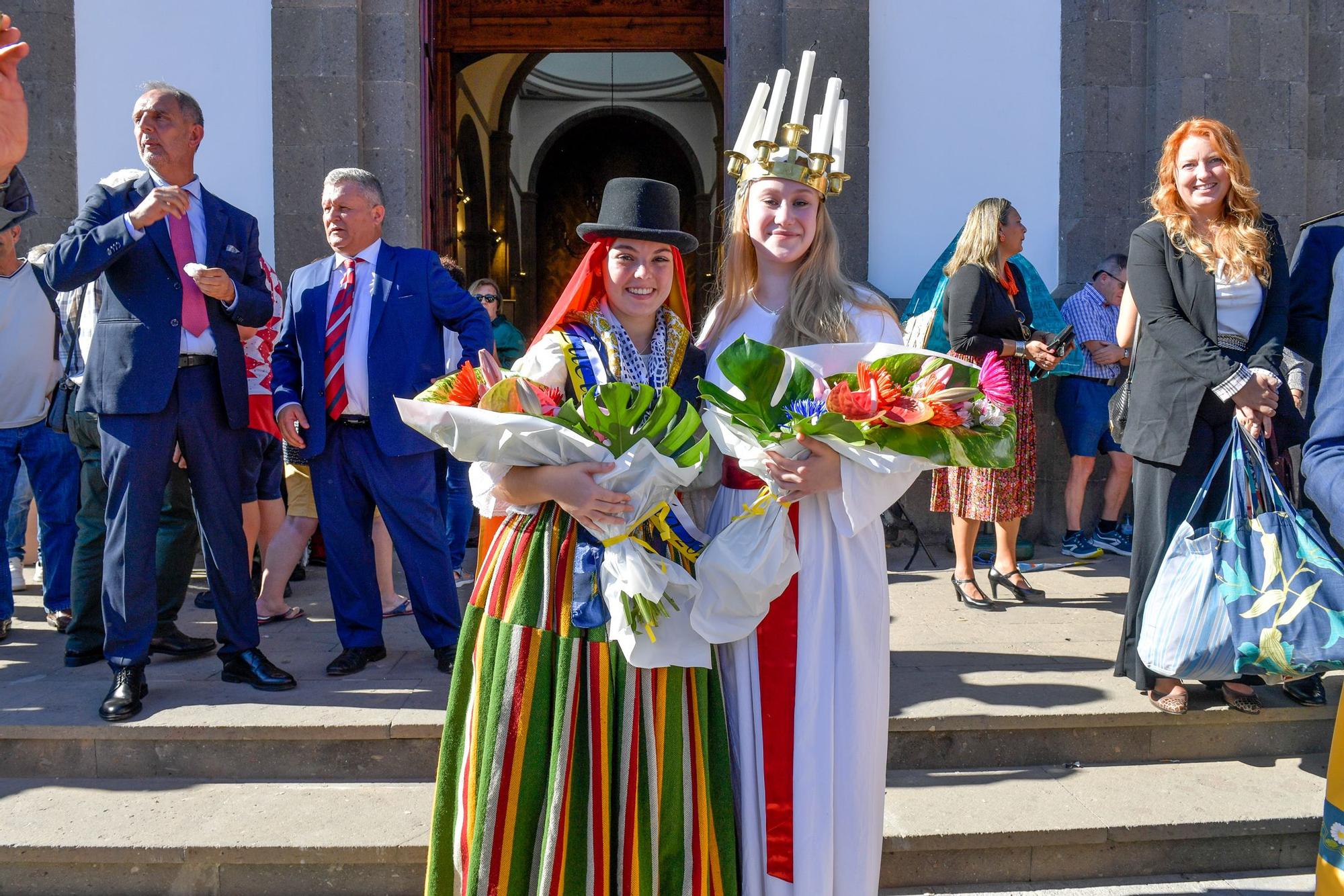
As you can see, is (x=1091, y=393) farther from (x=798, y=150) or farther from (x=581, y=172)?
(x=581, y=172)

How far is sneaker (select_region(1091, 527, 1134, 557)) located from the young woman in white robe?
430 centimetres

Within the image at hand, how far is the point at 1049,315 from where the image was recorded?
18.2ft

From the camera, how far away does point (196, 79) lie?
6.29m

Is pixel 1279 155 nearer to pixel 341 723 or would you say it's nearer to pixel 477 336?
pixel 477 336

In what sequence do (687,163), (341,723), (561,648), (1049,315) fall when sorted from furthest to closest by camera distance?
(687,163) < (1049,315) < (341,723) < (561,648)

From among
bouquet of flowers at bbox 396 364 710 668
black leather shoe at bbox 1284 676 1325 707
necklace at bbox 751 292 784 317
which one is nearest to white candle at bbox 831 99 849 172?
necklace at bbox 751 292 784 317

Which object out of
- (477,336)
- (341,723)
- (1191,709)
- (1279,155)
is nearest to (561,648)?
(341,723)

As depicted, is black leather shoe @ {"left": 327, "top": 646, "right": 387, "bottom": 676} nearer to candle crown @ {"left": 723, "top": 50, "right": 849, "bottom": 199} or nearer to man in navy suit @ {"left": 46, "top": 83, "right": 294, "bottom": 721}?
man in navy suit @ {"left": 46, "top": 83, "right": 294, "bottom": 721}

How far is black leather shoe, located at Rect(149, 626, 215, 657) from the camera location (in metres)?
4.20

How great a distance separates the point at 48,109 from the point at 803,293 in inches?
220

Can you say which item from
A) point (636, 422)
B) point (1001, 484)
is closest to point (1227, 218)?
point (1001, 484)

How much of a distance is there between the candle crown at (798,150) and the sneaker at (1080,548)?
4.12 meters

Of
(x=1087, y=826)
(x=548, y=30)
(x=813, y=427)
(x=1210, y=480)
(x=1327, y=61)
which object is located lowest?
(x=1087, y=826)

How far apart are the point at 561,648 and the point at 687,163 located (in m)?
15.6
